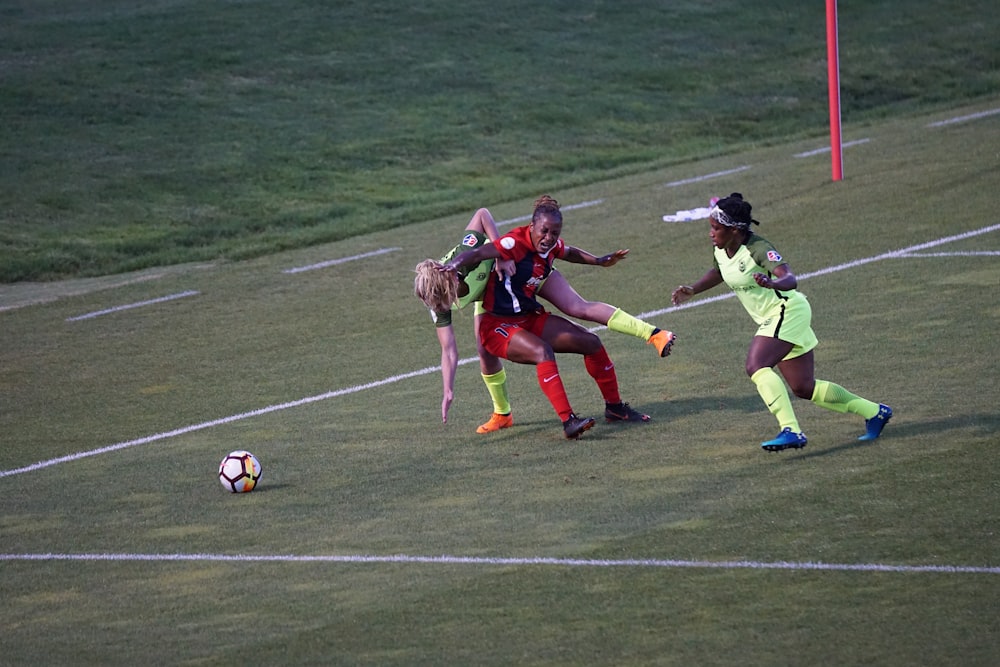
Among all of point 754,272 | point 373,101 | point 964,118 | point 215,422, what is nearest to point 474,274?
point 754,272

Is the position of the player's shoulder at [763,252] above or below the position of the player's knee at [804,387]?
above

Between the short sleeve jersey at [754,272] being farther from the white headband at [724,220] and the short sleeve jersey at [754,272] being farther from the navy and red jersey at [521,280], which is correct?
the navy and red jersey at [521,280]

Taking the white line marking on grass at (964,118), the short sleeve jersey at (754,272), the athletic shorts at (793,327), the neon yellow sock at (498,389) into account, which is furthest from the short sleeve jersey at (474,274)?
the white line marking on grass at (964,118)

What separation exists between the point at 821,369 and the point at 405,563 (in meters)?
5.84

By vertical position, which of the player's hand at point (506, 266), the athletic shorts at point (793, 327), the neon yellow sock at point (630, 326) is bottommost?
the neon yellow sock at point (630, 326)

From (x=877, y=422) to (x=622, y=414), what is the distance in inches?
90.2

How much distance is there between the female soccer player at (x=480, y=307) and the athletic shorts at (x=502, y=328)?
0.28 ft

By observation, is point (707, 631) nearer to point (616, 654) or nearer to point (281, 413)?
point (616, 654)

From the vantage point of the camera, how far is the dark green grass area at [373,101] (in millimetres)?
28609

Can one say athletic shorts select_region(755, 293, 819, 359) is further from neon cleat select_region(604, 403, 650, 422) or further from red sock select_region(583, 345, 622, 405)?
neon cleat select_region(604, 403, 650, 422)

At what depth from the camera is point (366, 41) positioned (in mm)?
40750

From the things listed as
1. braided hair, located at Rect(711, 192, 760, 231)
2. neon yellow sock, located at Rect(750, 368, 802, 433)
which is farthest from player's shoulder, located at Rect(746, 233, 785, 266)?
neon yellow sock, located at Rect(750, 368, 802, 433)

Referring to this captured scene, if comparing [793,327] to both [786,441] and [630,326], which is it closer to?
[786,441]

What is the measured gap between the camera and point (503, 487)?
1127 centimetres
